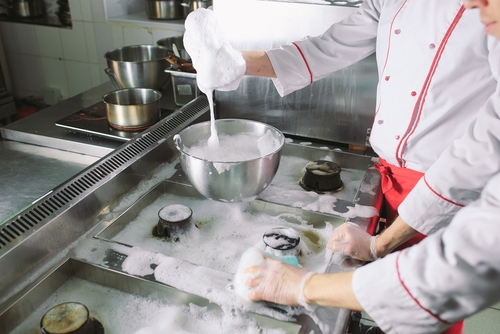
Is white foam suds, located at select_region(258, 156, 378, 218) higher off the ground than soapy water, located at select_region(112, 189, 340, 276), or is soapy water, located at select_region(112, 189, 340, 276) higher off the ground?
white foam suds, located at select_region(258, 156, 378, 218)

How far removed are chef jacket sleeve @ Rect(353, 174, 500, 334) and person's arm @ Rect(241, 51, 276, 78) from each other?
89 centimetres

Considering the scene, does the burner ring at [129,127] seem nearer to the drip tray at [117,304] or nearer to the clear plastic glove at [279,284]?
the drip tray at [117,304]

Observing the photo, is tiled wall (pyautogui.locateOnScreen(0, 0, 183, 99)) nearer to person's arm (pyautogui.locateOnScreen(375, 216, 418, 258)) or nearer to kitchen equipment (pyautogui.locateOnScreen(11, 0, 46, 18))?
kitchen equipment (pyautogui.locateOnScreen(11, 0, 46, 18))

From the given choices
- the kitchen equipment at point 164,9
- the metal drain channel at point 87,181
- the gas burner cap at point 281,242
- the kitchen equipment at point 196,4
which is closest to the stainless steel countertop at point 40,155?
the metal drain channel at point 87,181

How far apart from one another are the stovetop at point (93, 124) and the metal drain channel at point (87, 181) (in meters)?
0.12

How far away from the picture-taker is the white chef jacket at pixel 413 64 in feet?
3.92

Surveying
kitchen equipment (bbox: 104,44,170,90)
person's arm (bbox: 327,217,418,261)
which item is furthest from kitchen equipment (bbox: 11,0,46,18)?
person's arm (bbox: 327,217,418,261)

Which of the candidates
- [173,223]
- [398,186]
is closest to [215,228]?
[173,223]

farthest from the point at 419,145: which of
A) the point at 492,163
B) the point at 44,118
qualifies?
the point at 44,118

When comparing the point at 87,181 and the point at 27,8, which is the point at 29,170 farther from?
the point at 27,8

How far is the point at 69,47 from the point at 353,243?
10.1 feet

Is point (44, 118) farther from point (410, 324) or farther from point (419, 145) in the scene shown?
point (410, 324)

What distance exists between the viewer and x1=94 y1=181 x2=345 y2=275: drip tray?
1.21 meters

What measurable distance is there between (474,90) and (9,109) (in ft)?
11.8
